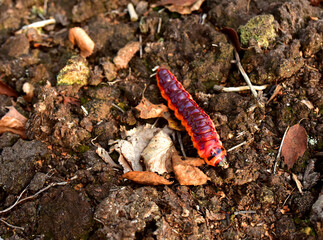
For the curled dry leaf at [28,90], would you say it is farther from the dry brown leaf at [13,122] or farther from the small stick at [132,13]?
the small stick at [132,13]

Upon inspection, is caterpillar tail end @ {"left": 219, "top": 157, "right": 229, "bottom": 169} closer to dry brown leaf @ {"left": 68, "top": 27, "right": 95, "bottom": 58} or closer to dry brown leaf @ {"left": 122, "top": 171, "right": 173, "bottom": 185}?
dry brown leaf @ {"left": 122, "top": 171, "right": 173, "bottom": 185}

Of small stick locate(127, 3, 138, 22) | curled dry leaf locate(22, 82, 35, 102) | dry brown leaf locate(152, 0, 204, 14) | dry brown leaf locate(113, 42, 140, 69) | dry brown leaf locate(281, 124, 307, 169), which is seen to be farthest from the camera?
small stick locate(127, 3, 138, 22)

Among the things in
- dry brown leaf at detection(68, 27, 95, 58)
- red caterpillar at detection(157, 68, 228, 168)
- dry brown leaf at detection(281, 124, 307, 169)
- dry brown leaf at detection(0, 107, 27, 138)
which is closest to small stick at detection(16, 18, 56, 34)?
dry brown leaf at detection(68, 27, 95, 58)

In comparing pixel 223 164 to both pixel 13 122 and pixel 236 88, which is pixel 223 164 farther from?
pixel 13 122

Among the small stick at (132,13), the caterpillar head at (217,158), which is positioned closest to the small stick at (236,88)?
the caterpillar head at (217,158)

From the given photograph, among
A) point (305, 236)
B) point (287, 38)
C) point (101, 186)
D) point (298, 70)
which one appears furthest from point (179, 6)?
point (305, 236)

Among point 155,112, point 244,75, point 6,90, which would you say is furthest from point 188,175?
point 6,90
